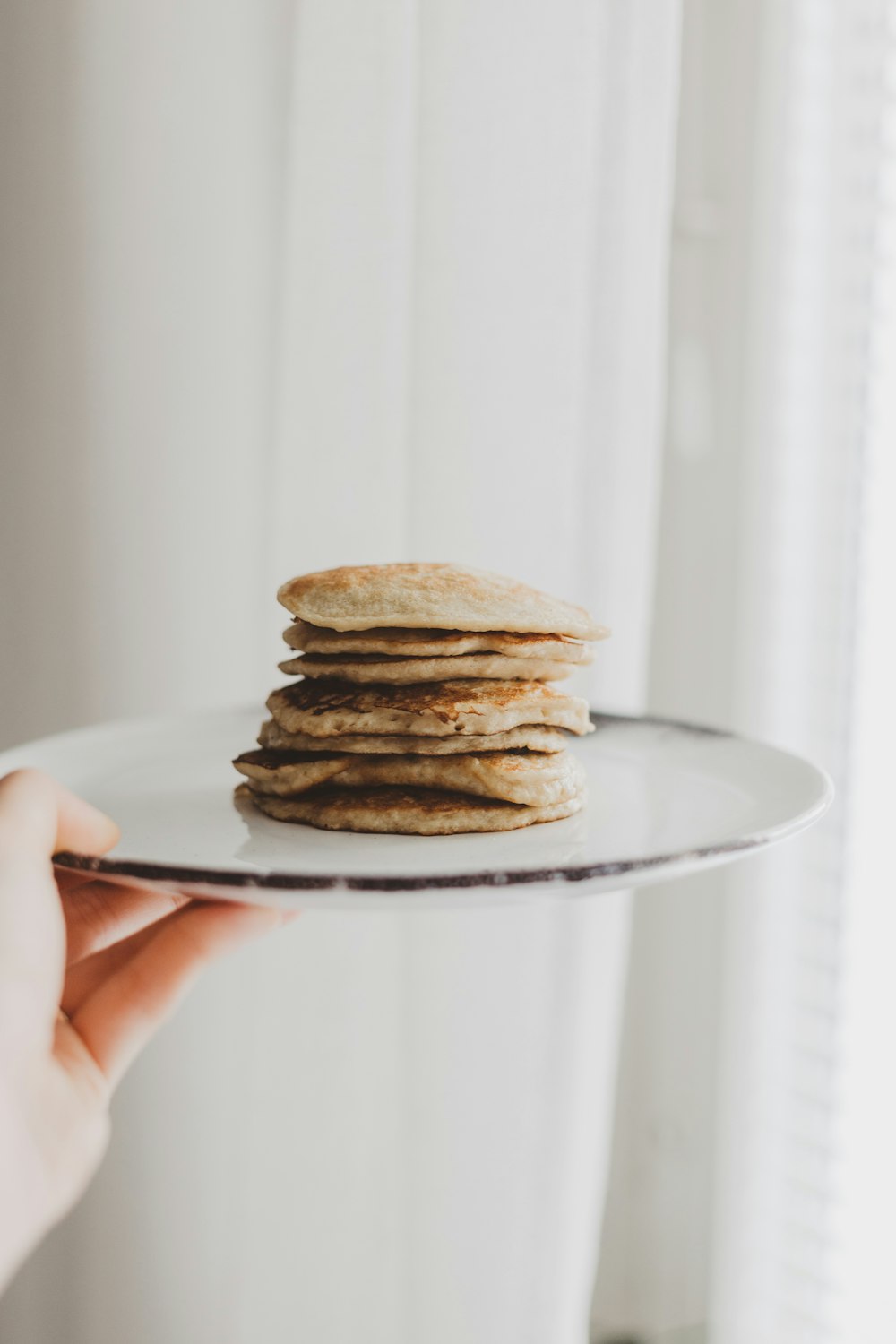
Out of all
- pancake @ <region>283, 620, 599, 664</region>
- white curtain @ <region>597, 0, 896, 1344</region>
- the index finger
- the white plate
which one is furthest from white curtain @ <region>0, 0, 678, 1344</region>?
the index finger

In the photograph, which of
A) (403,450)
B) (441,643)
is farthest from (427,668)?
(403,450)

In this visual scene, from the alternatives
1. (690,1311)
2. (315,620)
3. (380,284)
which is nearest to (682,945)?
(690,1311)

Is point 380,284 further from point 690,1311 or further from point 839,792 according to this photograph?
point 690,1311

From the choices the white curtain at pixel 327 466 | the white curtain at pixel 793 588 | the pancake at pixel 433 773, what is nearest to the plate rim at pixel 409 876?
the pancake at pixel 433 773

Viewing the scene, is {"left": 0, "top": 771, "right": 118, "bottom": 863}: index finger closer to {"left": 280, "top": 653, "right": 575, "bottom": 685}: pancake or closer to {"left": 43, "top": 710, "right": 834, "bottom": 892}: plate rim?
{"left": 43, "top": 710, "right": 834, "bottom": 892}: plate rim

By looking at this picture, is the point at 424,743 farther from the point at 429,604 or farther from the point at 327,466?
the point at 327,466
